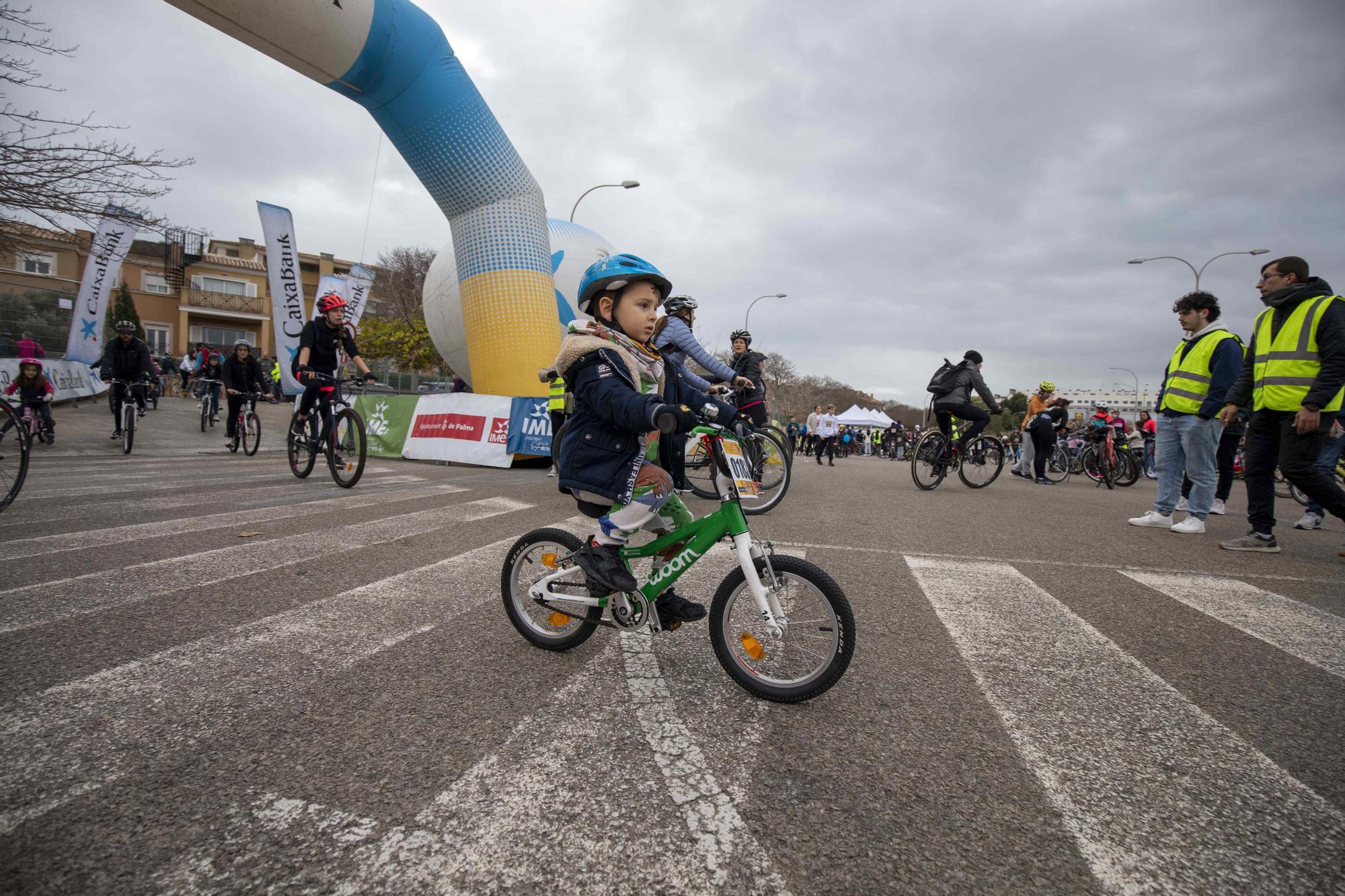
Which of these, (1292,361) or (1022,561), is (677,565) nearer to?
(1022,561)

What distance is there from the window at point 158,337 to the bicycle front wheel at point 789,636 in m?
55.6

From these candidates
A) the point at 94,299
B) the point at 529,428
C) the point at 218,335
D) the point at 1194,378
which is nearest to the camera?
the point at 1194,378

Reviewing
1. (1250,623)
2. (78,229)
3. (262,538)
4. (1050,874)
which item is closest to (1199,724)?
(1050,874)

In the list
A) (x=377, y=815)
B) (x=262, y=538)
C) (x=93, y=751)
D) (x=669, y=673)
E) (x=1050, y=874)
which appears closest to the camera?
(x=1050, y=874)

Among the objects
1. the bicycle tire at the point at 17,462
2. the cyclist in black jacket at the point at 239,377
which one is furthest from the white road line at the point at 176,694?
the cyclist in black jacket at the point at 239,377

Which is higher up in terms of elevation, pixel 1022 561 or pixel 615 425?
pixel 615 425

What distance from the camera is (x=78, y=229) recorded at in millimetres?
9289

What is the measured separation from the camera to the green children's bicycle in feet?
7.34

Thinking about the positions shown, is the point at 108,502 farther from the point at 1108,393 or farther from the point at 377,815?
the point at 1108,393

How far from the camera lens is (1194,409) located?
19.9 feet

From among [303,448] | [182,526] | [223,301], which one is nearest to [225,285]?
[223,301]

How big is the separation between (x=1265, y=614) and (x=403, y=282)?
156ft

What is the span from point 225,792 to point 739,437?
1.97 meters

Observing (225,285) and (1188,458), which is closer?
(1188,458)
